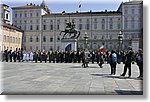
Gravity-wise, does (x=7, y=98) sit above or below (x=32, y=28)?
below

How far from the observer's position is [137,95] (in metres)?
6.73

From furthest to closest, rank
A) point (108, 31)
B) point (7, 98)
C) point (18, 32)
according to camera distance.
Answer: point (108, 31) → point (18, 32) → point (7, 98)

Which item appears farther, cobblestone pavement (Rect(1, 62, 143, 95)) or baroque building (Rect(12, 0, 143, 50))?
baroque building (Rect(12, 0, 143, 50))

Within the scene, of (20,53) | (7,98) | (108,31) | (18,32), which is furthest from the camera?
(108,31)

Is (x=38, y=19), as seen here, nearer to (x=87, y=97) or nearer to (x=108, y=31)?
(x=108, y=31)

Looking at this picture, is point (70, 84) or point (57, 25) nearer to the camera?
point (70, 84)

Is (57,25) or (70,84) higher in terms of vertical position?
(57,25)

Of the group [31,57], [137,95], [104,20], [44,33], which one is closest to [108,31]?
[104,20]

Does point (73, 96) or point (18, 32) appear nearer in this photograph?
point (73, 96)

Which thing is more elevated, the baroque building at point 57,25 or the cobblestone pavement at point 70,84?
the baroque building at point 57,25

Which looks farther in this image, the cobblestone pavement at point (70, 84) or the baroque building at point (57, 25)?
the baroque building at point (57, 25)

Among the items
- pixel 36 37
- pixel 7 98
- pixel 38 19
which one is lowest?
pixel 7 98

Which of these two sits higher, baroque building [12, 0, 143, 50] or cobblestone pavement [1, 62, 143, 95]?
baroque building [12, 0, 143, 50]

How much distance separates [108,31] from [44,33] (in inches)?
662
